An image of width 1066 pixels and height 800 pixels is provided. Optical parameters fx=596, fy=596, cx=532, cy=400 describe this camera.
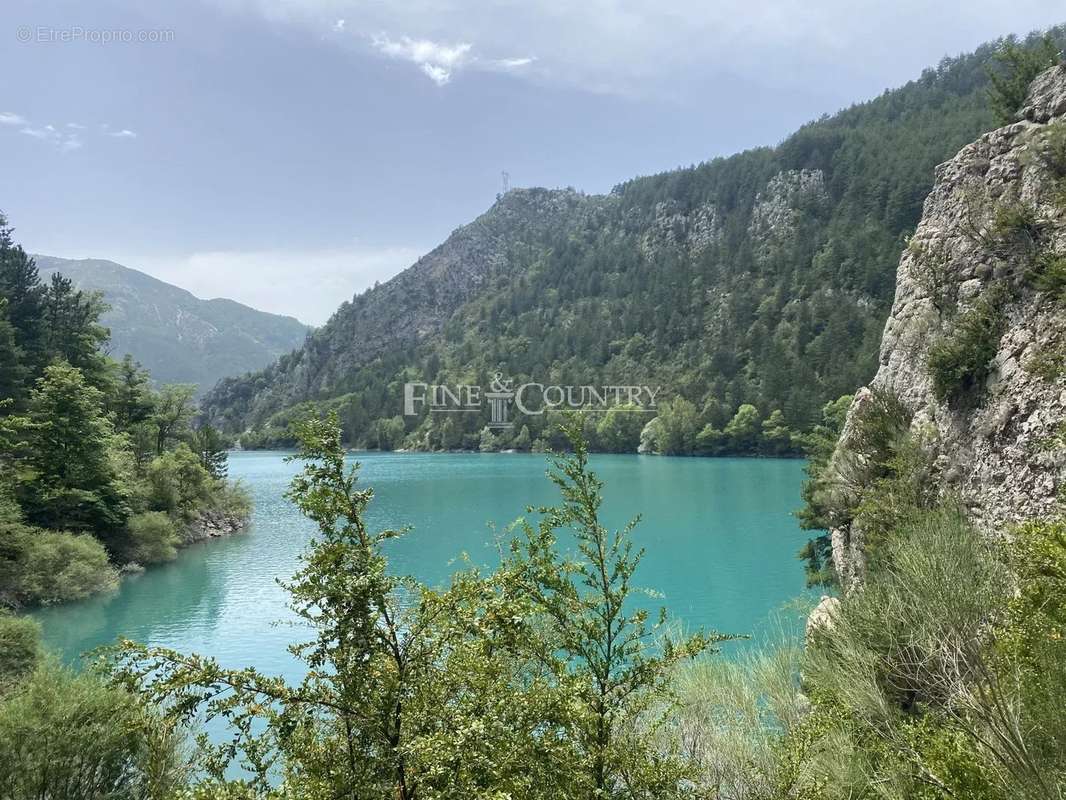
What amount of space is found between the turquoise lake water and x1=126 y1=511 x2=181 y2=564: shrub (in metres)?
0.89

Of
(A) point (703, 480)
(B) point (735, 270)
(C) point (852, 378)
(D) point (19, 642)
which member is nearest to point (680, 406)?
(C) point (852, 378)

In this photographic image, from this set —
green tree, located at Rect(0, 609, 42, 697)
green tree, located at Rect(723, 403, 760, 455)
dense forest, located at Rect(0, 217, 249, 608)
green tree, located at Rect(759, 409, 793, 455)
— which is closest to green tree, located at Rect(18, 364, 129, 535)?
dense forest, located at Rect(0, 217, 249, 608)

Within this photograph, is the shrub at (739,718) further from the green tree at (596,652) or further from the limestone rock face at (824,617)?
the green tree at (596,652)

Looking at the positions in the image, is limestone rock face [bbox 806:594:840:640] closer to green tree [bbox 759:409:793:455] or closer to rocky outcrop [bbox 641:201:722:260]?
green tree [bbox 759:409:793:455]

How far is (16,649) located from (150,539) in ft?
79.6

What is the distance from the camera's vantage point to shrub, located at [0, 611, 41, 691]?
1557 centimetres

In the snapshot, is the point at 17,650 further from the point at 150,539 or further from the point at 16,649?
the point at 150,539

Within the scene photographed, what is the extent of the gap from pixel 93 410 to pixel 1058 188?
44464mm

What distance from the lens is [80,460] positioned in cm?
3362

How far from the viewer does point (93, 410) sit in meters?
34.2

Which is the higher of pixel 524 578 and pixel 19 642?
pixel 524 578

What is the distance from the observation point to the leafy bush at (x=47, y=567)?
27.2 m

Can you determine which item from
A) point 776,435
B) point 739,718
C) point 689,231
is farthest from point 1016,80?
point 689,231

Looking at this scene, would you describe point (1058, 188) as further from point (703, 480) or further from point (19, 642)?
point (703, 480)
